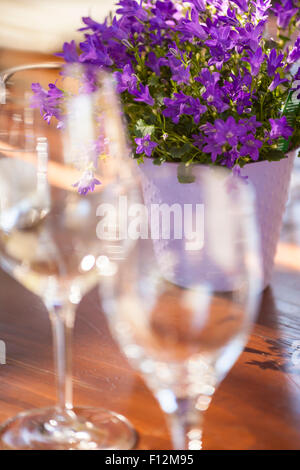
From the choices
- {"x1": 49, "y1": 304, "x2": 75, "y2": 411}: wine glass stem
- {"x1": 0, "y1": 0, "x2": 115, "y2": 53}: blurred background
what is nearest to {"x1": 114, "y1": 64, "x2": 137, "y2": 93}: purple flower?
{"x1": 49, "y1": 304, "x2": 75, "y2": 411}: wine glass stem

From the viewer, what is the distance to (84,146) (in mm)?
399

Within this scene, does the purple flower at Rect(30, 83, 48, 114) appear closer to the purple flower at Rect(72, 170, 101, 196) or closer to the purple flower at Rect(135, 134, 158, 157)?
the purple flower at Rect(72, 170, 101, 196)

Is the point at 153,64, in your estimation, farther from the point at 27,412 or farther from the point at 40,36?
the point at 40,36

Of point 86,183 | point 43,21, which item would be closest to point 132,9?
point 86,183

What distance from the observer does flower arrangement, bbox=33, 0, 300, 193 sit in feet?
1.92

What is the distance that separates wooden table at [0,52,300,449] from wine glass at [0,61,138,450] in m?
0.11

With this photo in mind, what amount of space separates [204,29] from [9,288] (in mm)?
311

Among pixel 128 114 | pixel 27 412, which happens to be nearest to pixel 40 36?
pixel 128 114

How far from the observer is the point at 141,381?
540mm

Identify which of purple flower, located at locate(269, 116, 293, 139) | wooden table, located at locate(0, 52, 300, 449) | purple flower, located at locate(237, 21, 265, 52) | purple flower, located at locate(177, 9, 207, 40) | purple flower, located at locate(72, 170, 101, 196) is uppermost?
purple flower, located at locate(177, 9, 207, 40)

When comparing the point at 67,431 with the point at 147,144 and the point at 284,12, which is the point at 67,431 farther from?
the point at 284,12

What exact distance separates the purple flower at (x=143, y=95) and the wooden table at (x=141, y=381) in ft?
0.63

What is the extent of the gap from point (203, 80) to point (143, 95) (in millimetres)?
55

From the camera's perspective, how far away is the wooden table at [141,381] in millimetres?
484
